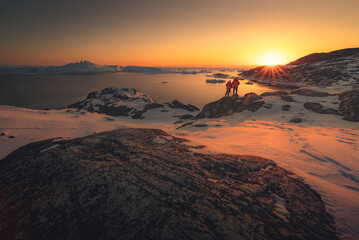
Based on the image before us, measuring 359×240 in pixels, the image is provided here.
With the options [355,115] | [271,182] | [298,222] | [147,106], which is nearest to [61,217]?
[298,222]

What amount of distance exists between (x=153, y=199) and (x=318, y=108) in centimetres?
2087

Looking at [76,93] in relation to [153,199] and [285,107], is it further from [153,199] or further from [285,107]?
[153,199]

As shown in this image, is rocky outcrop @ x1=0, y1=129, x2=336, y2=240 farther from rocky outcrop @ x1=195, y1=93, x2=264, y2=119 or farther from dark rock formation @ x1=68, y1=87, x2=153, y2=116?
dark rock formation @ x1=68, y1=87, x2=153, y2=116

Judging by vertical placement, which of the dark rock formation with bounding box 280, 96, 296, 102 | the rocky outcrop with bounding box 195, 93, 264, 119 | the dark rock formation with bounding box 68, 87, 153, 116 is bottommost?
the dark rock formation with bounding box 68, 87, 153, 116

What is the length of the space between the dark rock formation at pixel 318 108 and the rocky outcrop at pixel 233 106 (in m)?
4.83

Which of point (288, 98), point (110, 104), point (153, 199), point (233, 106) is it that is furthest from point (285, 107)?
point (110, 104)

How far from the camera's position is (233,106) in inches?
845

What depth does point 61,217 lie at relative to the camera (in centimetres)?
291

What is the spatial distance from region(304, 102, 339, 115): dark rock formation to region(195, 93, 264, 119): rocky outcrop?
15.8ft

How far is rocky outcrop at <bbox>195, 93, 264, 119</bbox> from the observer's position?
19.7 m

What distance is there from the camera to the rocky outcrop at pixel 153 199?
2676 millimetres

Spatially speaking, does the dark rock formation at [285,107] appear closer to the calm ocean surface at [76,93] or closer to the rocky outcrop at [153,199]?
the rocky outcrop at [153,199]

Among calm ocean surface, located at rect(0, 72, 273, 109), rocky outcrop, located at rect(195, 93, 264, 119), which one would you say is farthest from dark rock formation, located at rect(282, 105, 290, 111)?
calm ocean surface, located at rect(0, 72, 273, 109)

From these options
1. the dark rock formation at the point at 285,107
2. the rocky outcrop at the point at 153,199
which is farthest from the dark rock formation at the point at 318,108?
the rocky outcrop at the point at 153,199
